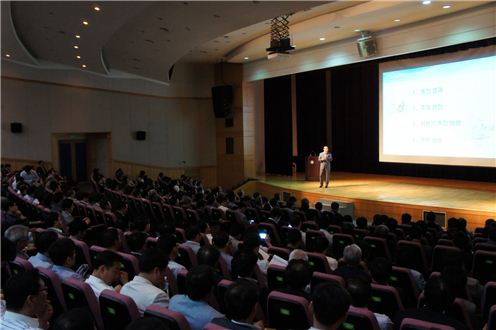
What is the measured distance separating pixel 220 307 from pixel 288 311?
0.80m

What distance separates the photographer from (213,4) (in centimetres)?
709

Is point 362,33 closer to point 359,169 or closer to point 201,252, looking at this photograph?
point 359,169

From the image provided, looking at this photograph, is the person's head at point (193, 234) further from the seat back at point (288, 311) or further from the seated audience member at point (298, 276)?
the seat back at point (288, 311)

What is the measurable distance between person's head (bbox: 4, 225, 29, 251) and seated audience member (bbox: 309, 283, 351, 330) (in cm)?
310

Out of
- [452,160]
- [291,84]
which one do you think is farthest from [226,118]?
[452,160]

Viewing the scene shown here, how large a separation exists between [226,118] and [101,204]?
10.3 meters

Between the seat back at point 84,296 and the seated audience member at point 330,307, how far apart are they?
4.56ft

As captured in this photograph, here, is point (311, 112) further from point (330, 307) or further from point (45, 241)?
point (330, 307)

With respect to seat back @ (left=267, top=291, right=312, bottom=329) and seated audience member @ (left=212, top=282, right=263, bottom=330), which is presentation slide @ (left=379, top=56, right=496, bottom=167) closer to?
seat back @ (left=267, top=291, right=312, bottom=329)

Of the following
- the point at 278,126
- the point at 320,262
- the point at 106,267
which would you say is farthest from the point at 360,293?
the point at 278,126

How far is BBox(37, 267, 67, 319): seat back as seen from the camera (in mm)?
3033

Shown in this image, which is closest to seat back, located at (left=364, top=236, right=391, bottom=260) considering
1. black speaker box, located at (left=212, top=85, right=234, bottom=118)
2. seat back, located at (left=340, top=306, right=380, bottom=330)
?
seat back, located at (left=340, top=306, right=380, bottom=330)

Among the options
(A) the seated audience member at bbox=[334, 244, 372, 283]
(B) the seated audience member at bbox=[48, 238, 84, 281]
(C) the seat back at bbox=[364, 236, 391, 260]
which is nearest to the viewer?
(B) the seated audience member at bbox=[48, 238, 84, 281]

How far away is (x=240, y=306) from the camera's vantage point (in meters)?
2.29
